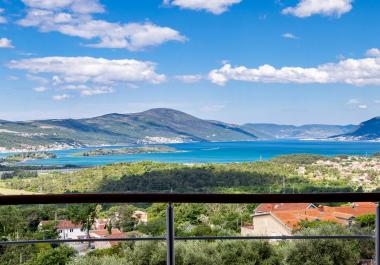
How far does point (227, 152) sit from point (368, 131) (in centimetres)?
1288

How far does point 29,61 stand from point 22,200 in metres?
53.9

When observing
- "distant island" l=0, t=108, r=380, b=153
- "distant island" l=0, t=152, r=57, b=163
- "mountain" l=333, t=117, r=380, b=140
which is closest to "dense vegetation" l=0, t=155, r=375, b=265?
"distant island" l=0, t=152, r=57, b=163

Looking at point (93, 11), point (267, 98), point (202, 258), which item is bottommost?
point (202, 258)

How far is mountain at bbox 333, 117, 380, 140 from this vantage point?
32812mm

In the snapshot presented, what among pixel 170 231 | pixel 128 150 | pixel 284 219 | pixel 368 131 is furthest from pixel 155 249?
pixel 368 131

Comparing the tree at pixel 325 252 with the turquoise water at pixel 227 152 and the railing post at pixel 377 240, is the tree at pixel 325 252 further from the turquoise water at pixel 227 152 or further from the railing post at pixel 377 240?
the turquoise water at pixel 227 152

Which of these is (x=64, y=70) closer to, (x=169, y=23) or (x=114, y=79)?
(x=114, y=79)

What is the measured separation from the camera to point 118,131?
36.9m

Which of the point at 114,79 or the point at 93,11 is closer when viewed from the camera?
the point at 93,11

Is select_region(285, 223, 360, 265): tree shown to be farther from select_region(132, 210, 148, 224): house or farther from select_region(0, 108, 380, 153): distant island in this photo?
select_region(0, 108, 380, 153): distant island

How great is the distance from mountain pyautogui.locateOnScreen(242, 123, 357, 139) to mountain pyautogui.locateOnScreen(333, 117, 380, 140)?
6.15m

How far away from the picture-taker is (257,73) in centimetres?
4847

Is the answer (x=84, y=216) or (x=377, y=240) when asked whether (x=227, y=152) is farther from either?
(x=377, y=240)

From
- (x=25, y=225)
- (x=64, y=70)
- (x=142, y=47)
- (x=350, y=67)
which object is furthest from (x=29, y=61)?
(x=25, y=225)
